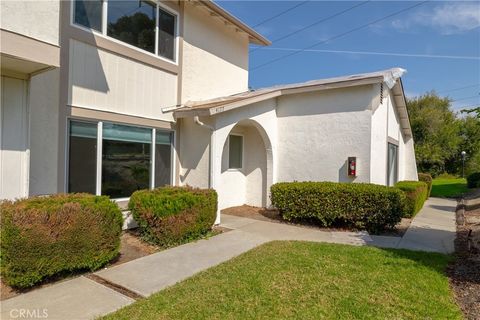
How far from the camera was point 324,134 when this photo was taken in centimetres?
1009

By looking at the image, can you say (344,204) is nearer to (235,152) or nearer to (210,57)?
(235,152)

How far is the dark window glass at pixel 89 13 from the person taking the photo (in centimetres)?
657

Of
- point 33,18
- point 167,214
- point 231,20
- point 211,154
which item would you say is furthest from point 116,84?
point 231,20

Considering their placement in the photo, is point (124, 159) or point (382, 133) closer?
point (124, 159)

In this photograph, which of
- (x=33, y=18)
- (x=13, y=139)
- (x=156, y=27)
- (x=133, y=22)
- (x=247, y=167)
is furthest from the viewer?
(x=247, y=167)

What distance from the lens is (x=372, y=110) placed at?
930 cm

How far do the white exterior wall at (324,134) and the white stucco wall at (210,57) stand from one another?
238cm

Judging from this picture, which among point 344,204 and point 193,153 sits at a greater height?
point 193,153

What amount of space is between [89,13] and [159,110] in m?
2.81

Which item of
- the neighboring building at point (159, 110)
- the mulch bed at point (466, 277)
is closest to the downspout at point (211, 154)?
the neighboring building at point (159, 110)

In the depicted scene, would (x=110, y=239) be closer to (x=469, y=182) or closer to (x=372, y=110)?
(x=372, y=110)

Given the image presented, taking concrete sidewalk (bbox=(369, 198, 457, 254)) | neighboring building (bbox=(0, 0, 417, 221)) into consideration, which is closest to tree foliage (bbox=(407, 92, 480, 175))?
neighboring building (bbox=(0, 0, 417, 221))

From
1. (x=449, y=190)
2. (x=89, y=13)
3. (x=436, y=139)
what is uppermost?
(x=89, y=13)

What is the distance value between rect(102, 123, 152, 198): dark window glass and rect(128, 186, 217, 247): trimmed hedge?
3.16 ft
